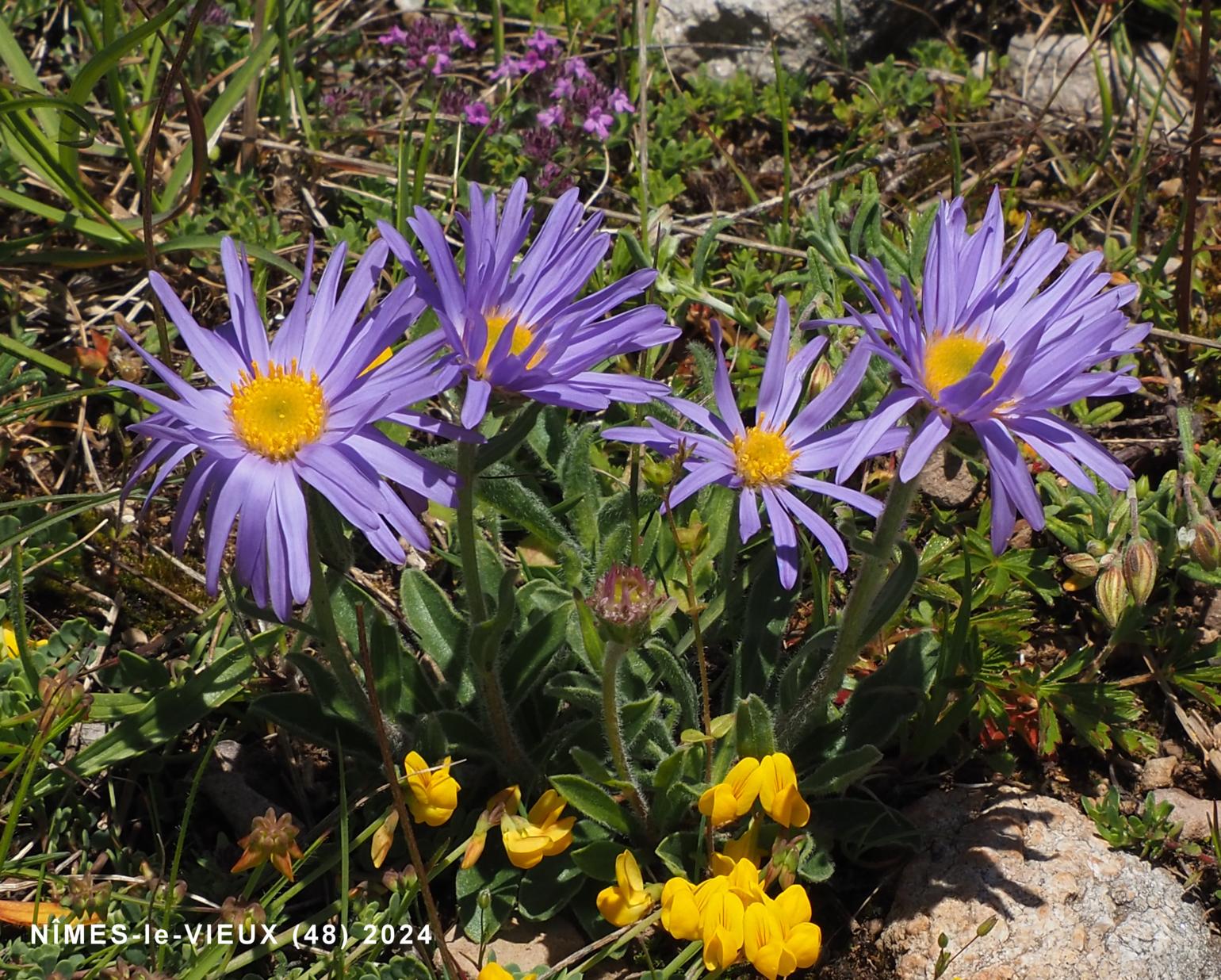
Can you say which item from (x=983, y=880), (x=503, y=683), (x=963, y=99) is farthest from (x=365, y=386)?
(x=963, y=99)

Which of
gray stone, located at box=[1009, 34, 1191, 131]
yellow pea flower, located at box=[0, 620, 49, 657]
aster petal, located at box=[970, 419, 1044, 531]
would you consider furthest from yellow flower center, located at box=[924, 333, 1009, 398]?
gray stone, located at box=[1009, 34, 1191, 131]

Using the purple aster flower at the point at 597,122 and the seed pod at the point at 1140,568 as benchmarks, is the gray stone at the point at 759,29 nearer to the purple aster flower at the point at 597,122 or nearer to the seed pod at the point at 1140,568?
the purple aster flower at the point at 597,122

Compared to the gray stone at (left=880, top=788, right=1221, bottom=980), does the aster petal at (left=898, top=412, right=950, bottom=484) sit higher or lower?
higher

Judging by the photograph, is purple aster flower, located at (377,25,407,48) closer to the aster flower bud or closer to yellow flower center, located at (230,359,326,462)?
yellow flower center, located at (230,359,326,462)

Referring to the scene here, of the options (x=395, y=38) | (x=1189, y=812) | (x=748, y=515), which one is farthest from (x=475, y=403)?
(x=395, y=38)

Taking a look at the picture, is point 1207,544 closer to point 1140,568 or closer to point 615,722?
point 1140,568

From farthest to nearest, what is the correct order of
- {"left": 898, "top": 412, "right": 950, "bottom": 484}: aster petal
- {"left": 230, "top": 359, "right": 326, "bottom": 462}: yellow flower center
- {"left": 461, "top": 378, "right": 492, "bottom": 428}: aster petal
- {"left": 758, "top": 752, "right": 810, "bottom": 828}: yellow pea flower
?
{"left": 758, "top": 752, "right": 810, "bottom": 828}: yellow pea flower, {"left": 230, "top": 359, "right": 326, "bottom": 462}: yellow flower center, {"left": 898, "top": 412, "right": 950, "bottom": 484}: aster petal, {"left": 461, "top": 378, "right": 492, "bottom": 428}: aster petal

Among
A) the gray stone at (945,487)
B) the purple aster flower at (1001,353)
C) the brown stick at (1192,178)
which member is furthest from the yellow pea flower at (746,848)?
the brown stick at (1192,178)
